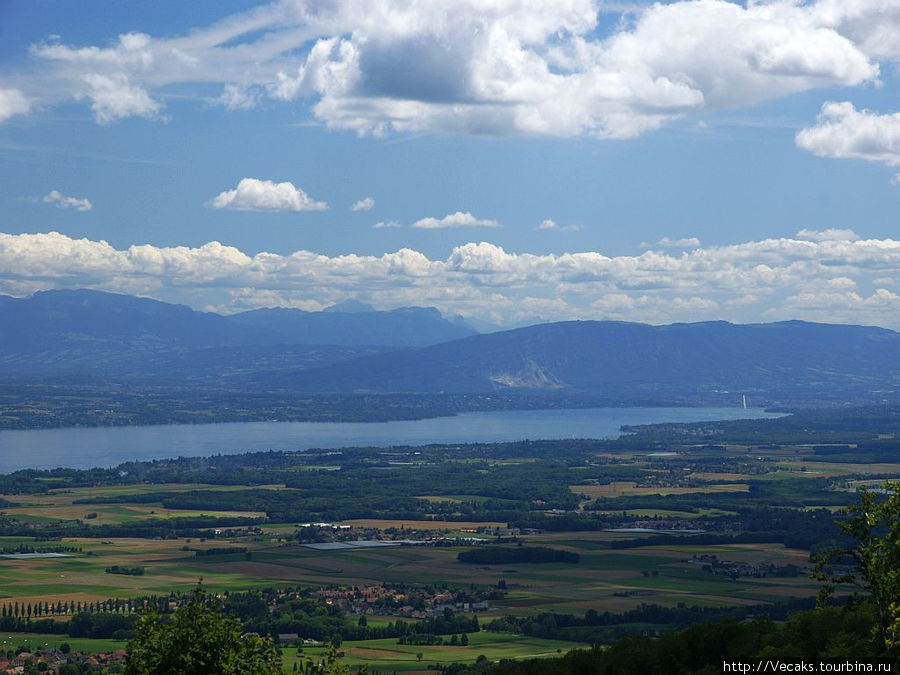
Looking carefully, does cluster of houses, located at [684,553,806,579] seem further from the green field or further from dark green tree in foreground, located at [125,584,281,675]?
dark green tree in foreground, located at [125,584,281,675]

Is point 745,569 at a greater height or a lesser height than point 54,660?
lesser

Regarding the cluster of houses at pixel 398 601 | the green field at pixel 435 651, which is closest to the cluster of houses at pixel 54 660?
the green field at pixel 435 651

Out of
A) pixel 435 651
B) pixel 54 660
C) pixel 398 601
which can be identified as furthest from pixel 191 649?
pixel 398 601

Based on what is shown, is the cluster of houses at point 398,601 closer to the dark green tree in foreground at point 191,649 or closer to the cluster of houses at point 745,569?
the cluster of houses at point 745,569

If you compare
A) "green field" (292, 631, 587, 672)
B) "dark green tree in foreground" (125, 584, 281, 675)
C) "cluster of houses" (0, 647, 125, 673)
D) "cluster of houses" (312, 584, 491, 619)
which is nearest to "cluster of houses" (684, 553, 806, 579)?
"cluster of houses" (312, 584, 491, 619)

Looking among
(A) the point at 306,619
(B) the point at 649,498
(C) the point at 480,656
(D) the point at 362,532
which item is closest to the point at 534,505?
(B) the point at 649,498

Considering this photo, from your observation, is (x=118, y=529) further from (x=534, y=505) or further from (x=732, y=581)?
(x=732, y=581)

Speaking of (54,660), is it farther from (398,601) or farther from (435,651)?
(398,601)

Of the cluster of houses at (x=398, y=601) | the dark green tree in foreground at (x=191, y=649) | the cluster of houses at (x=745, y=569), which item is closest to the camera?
the dark green tree in foreground at (x=191, y=649)
